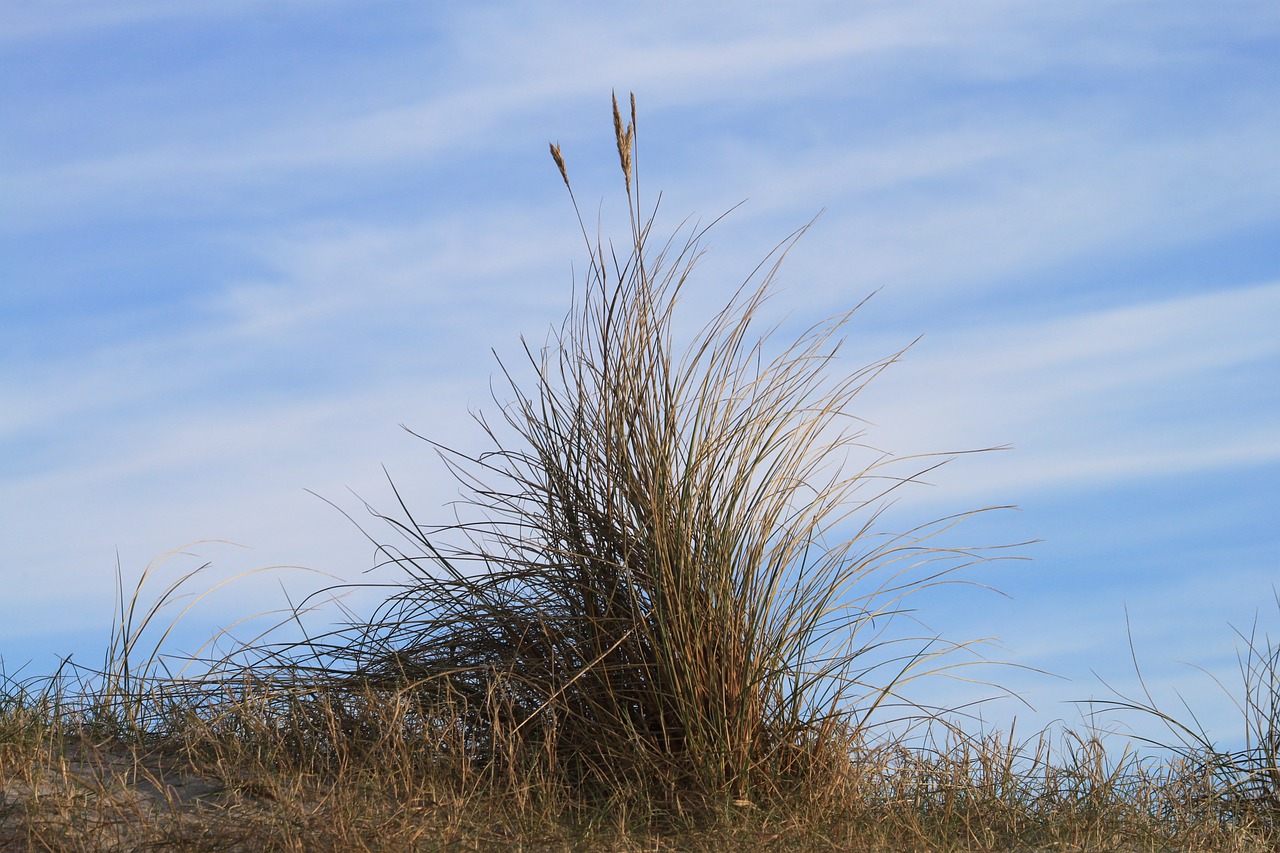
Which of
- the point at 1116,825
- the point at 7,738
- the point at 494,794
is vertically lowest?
the point at 1116,825

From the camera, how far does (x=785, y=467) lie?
3857 millimetres

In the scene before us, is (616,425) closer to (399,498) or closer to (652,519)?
(652,519)

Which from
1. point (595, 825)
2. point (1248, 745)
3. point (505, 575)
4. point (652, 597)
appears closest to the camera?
point (595, 825)

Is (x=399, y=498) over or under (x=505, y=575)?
over

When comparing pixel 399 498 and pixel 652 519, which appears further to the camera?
pixel 399 498

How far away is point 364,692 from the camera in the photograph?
13.0 ft

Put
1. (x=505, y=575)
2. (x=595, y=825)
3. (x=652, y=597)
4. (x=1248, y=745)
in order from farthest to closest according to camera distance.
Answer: (x=1248, y=745), (x=505, y=575), (x=652, y=597), (x=595, y=825)

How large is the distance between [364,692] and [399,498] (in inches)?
26.2

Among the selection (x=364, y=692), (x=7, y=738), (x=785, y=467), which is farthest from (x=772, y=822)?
(x=7, y=738)

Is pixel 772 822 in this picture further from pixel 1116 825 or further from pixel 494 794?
pixel 1116 825

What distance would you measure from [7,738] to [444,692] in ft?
4.41

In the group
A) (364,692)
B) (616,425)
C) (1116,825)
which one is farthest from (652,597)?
(1116,825)

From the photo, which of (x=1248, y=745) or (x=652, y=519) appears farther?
(x=1248, y=745)

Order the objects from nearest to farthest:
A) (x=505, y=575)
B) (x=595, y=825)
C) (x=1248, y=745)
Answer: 1. (x=595, y=825)
2. (x=505, y=575)
3. (x=1248, y=745)
